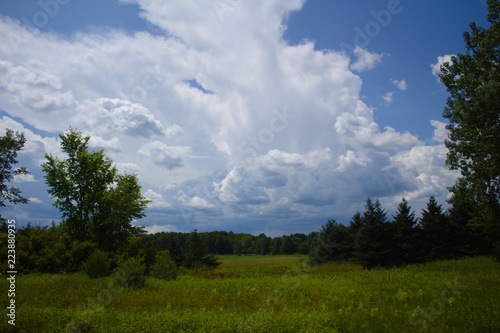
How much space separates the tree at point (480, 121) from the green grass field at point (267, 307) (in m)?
7.43

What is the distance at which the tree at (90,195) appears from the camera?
2598cm

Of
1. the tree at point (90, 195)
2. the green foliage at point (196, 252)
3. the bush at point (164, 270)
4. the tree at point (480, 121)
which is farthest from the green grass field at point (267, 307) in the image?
the green foliage at point (196, 252)

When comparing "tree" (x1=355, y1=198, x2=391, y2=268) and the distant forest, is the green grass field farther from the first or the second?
"tree" (x1=355, y1=198, x2=391, y2=268)

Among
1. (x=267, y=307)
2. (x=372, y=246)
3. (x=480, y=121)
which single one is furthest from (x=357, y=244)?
(x=267, y=307)

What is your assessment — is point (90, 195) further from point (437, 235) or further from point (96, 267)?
point (437, 235)

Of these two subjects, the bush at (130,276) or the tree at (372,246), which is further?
the tree at (372,246)

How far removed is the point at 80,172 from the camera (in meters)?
26.8

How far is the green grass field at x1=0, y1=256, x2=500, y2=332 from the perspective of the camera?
677 centimetres

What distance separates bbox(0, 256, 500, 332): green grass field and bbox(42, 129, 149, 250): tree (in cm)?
1441

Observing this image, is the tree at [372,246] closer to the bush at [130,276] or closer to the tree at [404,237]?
the tree at [404,237]

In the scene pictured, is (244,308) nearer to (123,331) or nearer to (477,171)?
(123,331)

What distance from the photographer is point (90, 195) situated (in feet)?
88.5

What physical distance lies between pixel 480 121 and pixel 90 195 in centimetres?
3210

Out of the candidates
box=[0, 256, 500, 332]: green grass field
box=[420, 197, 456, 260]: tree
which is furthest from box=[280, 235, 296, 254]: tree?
box=[0, 256, 500, 332]: green grass field
